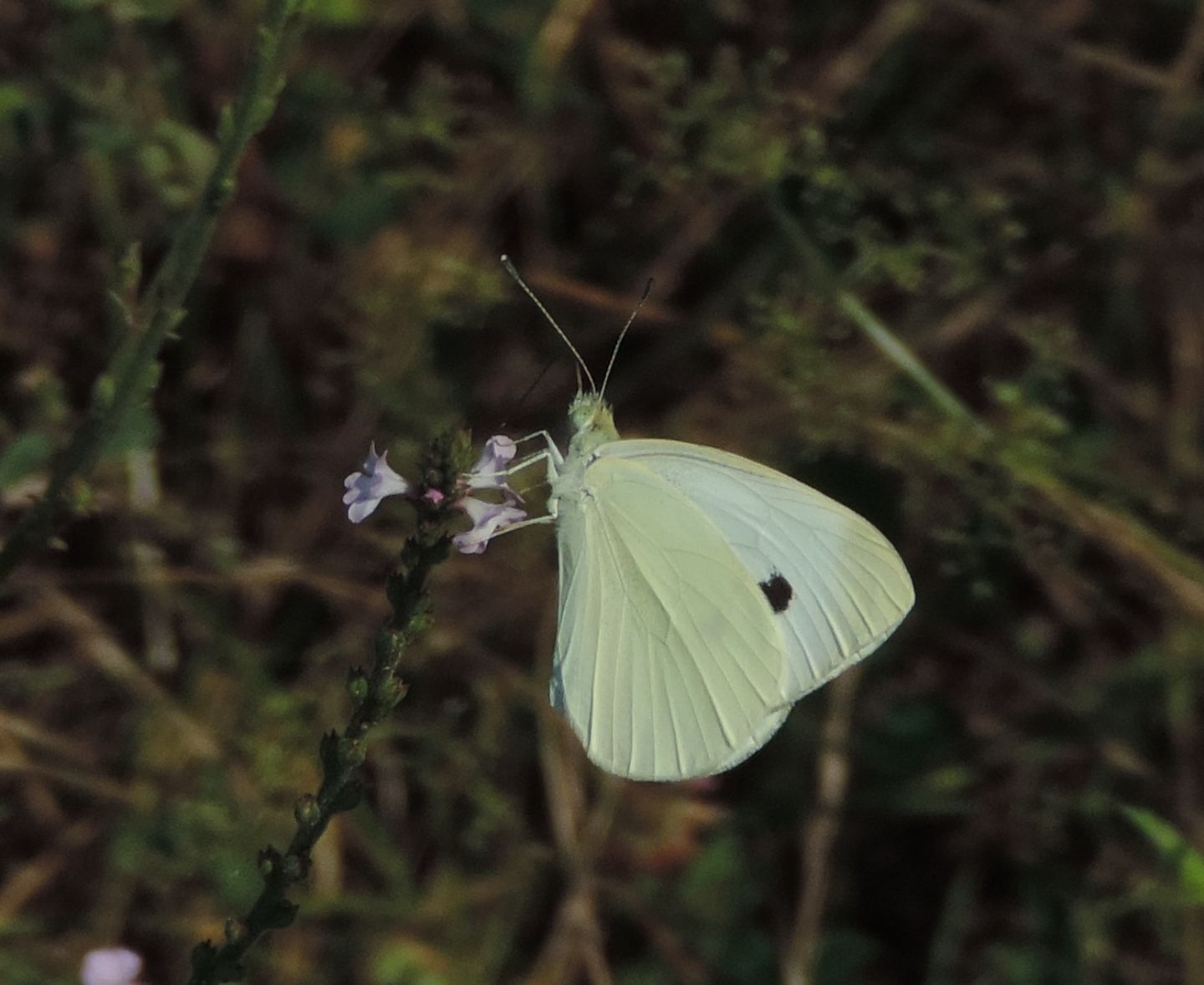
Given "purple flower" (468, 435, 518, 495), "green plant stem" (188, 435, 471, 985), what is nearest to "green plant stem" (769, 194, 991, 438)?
"purple flower" (468, 435, 518, 495)

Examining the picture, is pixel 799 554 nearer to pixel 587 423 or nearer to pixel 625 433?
pixel 587 423

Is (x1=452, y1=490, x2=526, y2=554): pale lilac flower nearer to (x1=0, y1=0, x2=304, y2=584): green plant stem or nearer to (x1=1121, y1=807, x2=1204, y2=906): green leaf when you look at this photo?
(x1=0, y1=0, x2=304, y2=584): green plant stem

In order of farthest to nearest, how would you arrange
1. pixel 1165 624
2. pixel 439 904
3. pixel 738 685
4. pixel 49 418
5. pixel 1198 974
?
pixel 1165 624
pixel 1198 974
pixel 439 904
pixel 49 418
pixel 738 685

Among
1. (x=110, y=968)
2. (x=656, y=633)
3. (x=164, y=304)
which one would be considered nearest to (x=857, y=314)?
(x=656, y=633)

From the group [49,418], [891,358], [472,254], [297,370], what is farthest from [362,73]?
[891,358]

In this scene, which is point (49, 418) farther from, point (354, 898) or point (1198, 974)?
point (1198, 974)
